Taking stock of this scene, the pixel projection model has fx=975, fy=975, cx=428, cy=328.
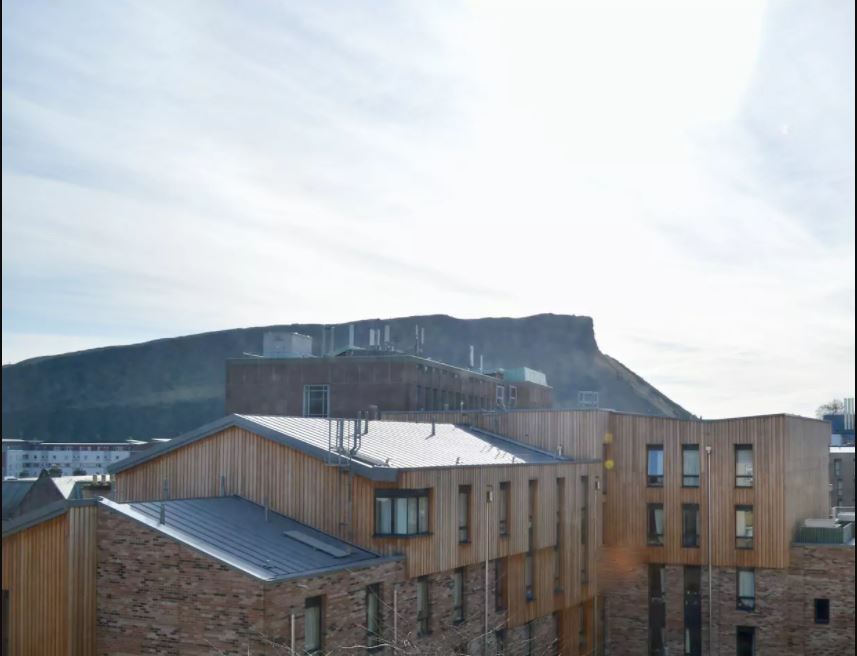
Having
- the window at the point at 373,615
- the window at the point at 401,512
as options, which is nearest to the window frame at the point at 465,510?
the window at the point at 401,512

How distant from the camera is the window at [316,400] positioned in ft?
215

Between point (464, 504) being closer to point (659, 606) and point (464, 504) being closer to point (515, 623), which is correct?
point (515, 623)

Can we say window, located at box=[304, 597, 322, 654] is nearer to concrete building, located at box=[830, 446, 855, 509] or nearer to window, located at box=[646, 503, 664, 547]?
window, located at box=[646, 503, 664, 547]

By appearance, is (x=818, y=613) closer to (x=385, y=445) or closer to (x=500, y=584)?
(x=500, y=584)

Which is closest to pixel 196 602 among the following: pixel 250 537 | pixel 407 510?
pixel 250 537

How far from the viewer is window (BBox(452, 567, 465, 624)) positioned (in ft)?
108

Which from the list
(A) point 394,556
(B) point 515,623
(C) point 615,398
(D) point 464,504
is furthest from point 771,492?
(C) point 615,398

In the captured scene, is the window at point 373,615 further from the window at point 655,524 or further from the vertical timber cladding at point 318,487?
the window at point 655,524

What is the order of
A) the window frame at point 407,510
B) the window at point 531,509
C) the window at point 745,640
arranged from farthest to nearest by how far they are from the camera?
the window at point 745,640
the window at point 531,509
the window frame at point 407,510

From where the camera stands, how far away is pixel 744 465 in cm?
4697

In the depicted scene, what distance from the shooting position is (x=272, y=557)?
1002 inches

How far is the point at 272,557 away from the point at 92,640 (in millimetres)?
4949

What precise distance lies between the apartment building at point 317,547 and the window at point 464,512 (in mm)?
55

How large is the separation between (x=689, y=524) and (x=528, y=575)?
12401 mm
